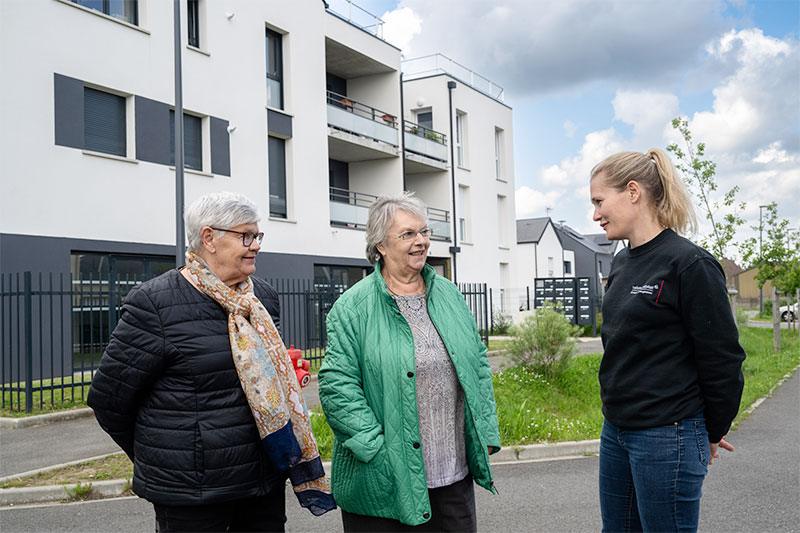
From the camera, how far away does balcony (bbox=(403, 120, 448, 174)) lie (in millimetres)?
27188

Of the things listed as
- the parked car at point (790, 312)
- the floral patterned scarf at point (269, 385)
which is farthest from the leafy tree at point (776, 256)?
the floral patterned scarf at point (269, 385)

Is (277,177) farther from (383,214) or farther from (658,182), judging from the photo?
(658,182)

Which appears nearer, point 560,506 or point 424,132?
point 560,506

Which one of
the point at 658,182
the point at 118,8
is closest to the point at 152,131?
the point at 118,8

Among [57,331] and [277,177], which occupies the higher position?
[277,177]

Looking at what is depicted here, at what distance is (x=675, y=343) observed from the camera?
294 centimetres

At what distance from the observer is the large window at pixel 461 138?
3161 cm

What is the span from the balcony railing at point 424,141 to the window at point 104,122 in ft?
41.6

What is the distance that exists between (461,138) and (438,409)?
96.1 feet

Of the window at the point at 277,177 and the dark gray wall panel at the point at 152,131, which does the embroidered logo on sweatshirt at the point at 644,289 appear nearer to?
the dark gray wall panel at the point at 152,131

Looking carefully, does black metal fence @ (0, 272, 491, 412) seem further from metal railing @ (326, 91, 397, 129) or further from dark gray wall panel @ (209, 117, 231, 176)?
metal railing @ (326, 91, 397, 129)

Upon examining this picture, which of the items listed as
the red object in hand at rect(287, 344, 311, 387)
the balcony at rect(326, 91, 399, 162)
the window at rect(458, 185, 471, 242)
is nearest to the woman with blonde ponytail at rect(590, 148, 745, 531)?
the red object in hand at rect(287, 344, 311, 387)

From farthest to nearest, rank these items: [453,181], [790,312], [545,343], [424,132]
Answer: [790,312]
[453,181]
[424,132]
[545,343]

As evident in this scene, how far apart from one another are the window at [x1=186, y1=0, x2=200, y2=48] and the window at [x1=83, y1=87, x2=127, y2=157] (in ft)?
9.70
